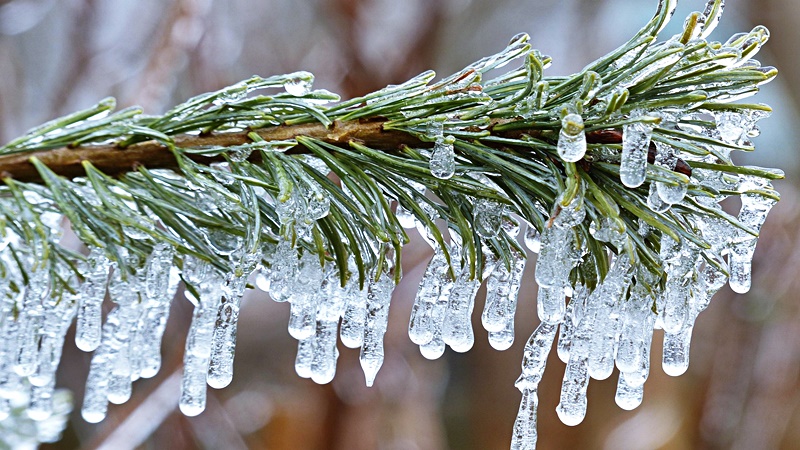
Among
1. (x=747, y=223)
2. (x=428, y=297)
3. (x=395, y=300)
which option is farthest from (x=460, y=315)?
(x=395, y=300)

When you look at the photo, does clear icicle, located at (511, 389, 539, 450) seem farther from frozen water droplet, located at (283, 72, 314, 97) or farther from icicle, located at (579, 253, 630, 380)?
frozen water droplet, located at (283, 72, 314, 97)

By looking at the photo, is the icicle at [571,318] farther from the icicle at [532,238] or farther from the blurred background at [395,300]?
the blurred background at [395,300]

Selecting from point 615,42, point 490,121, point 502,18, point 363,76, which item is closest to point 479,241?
point 490,121

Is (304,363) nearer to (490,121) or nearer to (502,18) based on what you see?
(490,121)

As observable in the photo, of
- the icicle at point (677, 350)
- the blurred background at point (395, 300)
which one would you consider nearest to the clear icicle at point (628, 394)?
the icicle at point (677, 350)

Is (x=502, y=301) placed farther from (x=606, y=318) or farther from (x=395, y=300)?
(x=395, y=300)

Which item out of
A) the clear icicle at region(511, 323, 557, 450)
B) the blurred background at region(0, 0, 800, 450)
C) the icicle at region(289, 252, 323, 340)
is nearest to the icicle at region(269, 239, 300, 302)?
the icicle at region(289, 252, 323, 340)
